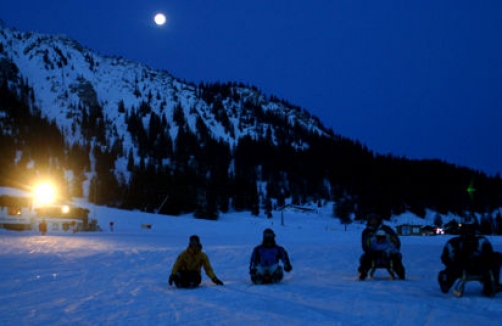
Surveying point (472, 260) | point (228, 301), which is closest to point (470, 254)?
point (472, 260)

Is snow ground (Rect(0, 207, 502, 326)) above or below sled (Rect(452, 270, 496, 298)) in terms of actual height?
below

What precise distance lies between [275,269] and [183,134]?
149 metres

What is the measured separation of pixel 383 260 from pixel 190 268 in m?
4.26

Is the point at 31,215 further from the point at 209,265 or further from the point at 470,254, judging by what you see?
the point at 470,254

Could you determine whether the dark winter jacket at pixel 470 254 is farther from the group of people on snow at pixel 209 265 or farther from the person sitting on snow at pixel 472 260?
the group of people on snow at pixel 209 265

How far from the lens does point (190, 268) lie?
9.36m

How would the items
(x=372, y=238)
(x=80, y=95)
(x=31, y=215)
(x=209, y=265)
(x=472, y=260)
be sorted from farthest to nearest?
1. (x=80, y=95)
2. (x=31, y=215)
3. (x=372, y=238)
4. (x=209, y=265)
5. (x=472, y=260)

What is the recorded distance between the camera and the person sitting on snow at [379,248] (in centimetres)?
988

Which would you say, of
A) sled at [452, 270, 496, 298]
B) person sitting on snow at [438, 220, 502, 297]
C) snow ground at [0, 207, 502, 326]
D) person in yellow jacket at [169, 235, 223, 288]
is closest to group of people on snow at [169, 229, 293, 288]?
person in yellow jacket at [169, 235, 223, 288]

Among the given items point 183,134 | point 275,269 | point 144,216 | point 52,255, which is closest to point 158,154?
point 183,134

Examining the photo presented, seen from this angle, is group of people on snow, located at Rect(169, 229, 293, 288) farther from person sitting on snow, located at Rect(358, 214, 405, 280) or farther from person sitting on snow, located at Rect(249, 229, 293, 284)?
person sitting on snow, located at Rect(358, 214, 405, 280)

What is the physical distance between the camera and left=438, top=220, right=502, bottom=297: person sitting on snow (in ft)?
24.4

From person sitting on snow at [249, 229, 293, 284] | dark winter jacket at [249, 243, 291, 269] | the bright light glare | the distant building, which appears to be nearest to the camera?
person sitting on snow at [249, 229, 293, 284]

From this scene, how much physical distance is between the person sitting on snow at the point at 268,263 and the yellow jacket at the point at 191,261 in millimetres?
963
